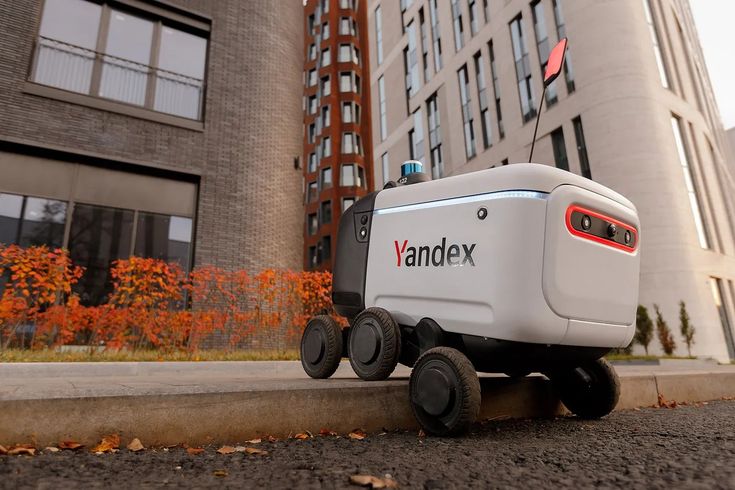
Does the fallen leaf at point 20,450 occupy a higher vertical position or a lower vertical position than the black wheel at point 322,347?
lower

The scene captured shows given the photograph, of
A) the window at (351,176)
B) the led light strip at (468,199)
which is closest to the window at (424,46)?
the window at (351,176)

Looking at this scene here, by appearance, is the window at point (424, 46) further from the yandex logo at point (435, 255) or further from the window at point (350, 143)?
the yandex logo at point (435, 255)

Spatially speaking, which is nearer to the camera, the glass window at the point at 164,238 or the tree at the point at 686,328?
the glass window at the point at 164,238

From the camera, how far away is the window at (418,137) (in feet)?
84.5

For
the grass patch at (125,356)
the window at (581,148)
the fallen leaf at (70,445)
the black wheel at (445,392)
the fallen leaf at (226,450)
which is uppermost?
the window at (581,148)

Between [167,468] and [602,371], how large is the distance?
2294 millimetres

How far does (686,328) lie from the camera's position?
41.9 feet

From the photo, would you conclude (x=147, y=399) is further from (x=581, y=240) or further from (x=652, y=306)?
(x=652, y=306)

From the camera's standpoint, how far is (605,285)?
2.08 meters

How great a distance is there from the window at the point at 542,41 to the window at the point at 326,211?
19.1 m

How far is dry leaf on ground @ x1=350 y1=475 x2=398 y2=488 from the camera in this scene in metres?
1.25

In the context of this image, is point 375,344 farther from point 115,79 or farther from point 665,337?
point 665,337

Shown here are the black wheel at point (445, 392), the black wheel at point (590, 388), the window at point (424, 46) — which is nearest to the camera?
the black wheel at point (445, 392)

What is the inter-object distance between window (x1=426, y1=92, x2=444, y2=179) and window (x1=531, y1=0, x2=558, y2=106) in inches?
284
